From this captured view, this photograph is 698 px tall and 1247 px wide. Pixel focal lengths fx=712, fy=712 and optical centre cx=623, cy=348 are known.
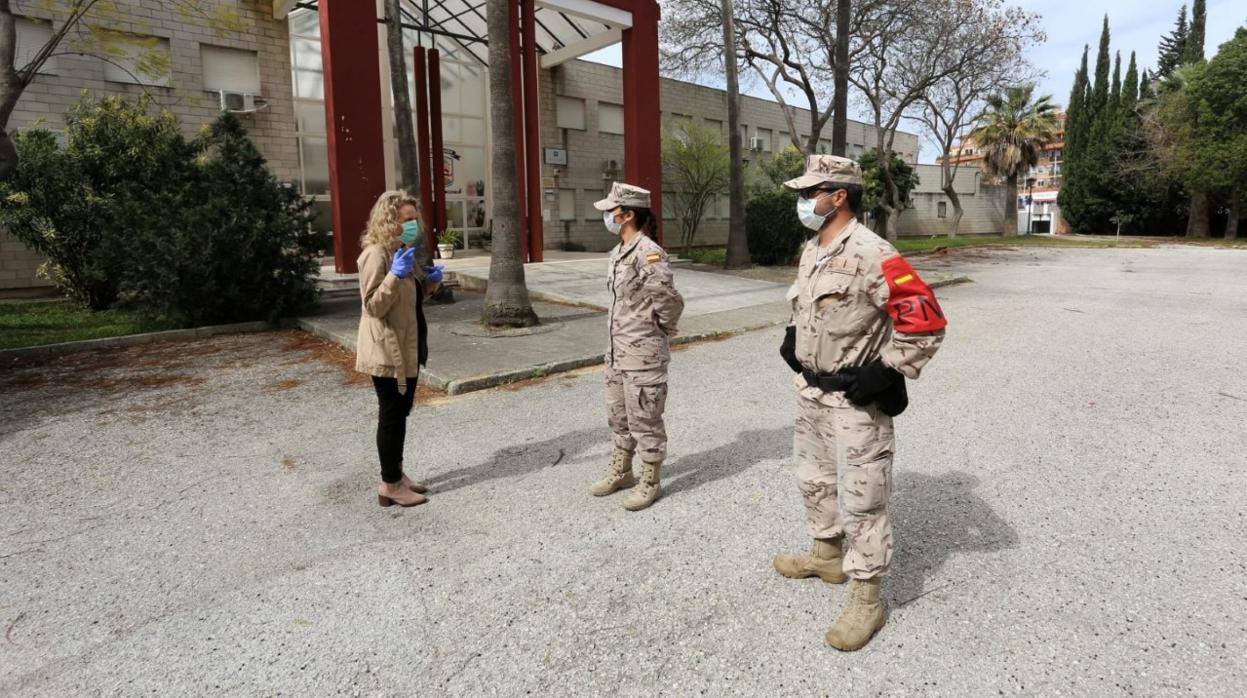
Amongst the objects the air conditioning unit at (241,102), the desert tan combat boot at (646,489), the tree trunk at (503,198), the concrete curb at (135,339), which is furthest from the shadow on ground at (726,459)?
the air conditioning unit at (241,102)

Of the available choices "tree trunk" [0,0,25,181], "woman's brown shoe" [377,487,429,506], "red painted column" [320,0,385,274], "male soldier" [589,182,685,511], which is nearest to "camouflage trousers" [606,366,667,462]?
"male soldier" [589,182,685,511]

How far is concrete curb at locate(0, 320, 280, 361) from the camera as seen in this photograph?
8953 mm

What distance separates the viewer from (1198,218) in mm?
39844

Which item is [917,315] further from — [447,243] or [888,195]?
[888,195]

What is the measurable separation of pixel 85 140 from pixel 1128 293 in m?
19.1

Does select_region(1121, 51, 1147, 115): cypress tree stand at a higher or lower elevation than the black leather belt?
higher

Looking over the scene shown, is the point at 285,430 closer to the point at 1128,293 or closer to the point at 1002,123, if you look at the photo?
the point at 1128,293

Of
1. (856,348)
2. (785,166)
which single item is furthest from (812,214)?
(785,166)

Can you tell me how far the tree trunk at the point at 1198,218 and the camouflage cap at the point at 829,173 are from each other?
47.9 m

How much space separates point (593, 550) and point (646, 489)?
0.64m

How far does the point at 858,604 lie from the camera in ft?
8.78

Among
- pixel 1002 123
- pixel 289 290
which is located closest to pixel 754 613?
pixel 289 290

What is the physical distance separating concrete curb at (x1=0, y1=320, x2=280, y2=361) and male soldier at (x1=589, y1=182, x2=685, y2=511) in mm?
8551

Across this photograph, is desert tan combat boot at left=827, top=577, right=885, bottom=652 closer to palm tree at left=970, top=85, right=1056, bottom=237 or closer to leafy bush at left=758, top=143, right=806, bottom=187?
leafy bush at left=758, top=143, right=806, bottom=187
